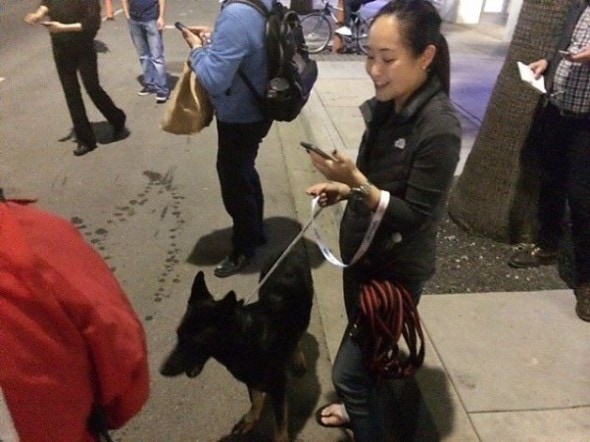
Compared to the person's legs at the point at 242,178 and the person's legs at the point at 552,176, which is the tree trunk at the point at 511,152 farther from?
the person's legs at the point at 242,178

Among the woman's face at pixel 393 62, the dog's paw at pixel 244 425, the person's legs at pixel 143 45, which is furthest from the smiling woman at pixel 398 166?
the person's legs at pixel 143 45

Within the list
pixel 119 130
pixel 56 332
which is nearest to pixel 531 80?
pixel 56 332

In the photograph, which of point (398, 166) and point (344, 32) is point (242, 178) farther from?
point (344, 32)

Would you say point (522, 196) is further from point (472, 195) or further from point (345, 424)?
point (345, 424)

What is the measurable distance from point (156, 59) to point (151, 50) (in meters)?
0.14

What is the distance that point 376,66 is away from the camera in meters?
1.91

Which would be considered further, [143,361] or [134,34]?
[134,34]

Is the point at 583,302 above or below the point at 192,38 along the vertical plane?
below

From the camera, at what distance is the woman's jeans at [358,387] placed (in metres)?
2.27

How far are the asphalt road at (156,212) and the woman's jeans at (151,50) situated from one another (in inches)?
14.0

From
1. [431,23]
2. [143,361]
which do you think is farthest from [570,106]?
[143,361]

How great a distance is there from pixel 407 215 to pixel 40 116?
6852 mm

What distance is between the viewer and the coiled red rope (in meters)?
2.12

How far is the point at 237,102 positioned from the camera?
11.6 ft
